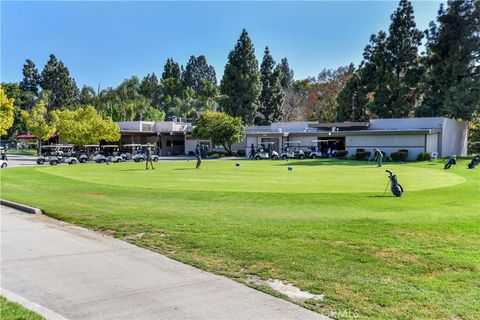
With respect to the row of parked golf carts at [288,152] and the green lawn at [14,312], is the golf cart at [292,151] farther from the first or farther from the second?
the green lawn at [14,312]

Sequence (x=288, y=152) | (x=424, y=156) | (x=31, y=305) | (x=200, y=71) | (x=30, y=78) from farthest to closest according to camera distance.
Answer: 1. (x=200, y=71)
2. (x=30, y=78)
3. (x=288, y=152)
4. (x=424, y=156)
5. (x=31, y=305)

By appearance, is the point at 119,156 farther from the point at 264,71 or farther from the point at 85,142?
the point at 264,71

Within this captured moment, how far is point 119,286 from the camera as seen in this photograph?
21.6ft

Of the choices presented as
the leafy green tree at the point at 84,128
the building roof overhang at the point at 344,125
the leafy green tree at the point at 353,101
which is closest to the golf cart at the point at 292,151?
the building roof overhang at the point at 344,125

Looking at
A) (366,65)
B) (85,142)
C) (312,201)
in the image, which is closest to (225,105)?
(366,65)

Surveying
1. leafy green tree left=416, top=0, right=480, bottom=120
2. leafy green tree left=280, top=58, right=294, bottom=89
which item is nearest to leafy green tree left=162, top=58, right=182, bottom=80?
leafy green tree left=280, top=58, right=294, bottom=89

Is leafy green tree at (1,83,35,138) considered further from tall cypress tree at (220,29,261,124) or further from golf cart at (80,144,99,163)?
tall cypress tree at (220,29,261,124)

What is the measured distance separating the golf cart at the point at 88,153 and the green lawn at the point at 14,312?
44.4 meters

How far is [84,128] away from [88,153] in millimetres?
3830

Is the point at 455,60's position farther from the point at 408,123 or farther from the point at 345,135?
the point at 345,135

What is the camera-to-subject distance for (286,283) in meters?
6.65

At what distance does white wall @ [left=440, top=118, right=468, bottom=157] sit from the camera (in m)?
53.1

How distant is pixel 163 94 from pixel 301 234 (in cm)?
9377

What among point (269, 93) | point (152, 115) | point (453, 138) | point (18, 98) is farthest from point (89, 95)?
point (453, 138)
